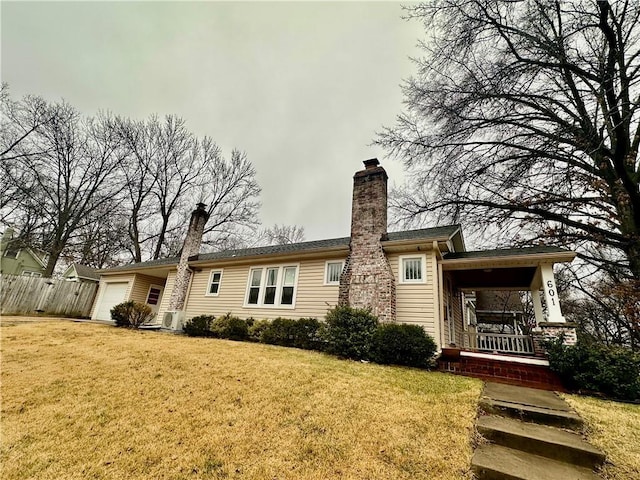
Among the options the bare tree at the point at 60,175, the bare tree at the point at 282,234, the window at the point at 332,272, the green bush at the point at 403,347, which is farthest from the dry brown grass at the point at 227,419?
the bare tree at the point at 282,234

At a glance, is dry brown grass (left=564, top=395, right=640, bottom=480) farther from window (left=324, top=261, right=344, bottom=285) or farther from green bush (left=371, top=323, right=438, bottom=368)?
window (left=324, top=261, right=344, bottom=285)

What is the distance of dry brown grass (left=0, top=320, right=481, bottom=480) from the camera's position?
2.74 metres

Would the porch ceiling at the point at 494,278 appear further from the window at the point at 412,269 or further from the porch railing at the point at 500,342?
the window at the point at 412,269

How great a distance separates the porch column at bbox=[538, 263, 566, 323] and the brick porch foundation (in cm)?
136

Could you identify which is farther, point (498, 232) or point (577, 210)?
point (498, 232)

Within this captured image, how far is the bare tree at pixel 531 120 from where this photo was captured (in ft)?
23.5

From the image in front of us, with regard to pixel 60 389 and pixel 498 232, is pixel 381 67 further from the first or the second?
pixel 60 389

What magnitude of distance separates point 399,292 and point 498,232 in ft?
16.4

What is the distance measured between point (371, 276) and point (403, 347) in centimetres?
239

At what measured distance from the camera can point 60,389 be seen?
4.48 meters

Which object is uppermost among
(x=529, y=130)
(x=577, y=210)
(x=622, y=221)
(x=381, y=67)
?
(x=381, y=67)

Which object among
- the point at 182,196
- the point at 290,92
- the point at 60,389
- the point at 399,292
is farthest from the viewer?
the point at 182,196

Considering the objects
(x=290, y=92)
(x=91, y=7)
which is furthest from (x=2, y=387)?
(x=290, y=92)

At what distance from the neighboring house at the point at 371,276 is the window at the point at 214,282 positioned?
0.16 feet
